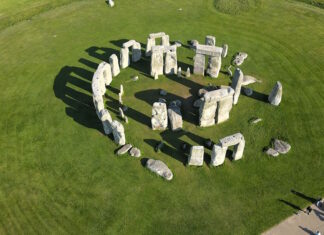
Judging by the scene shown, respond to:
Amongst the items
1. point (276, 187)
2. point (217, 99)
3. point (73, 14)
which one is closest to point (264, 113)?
point (217, 99)

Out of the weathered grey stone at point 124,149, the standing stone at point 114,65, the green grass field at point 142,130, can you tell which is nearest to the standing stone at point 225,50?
the green grass field at point 142,130

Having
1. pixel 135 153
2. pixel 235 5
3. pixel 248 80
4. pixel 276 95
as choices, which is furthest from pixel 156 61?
pixel 235 5

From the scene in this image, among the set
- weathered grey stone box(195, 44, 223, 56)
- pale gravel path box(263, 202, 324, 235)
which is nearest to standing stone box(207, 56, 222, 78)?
weathered grey stone box(195, 44, 223, 56)

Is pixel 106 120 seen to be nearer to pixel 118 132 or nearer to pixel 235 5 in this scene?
pixel 118 132

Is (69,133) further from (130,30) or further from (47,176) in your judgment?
(130,30)

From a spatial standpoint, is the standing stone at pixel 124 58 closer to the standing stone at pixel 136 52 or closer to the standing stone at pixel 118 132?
the standing stone at pixel 136 52

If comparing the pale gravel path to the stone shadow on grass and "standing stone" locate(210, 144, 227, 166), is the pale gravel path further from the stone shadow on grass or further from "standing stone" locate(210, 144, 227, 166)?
the stone shadow on grass
